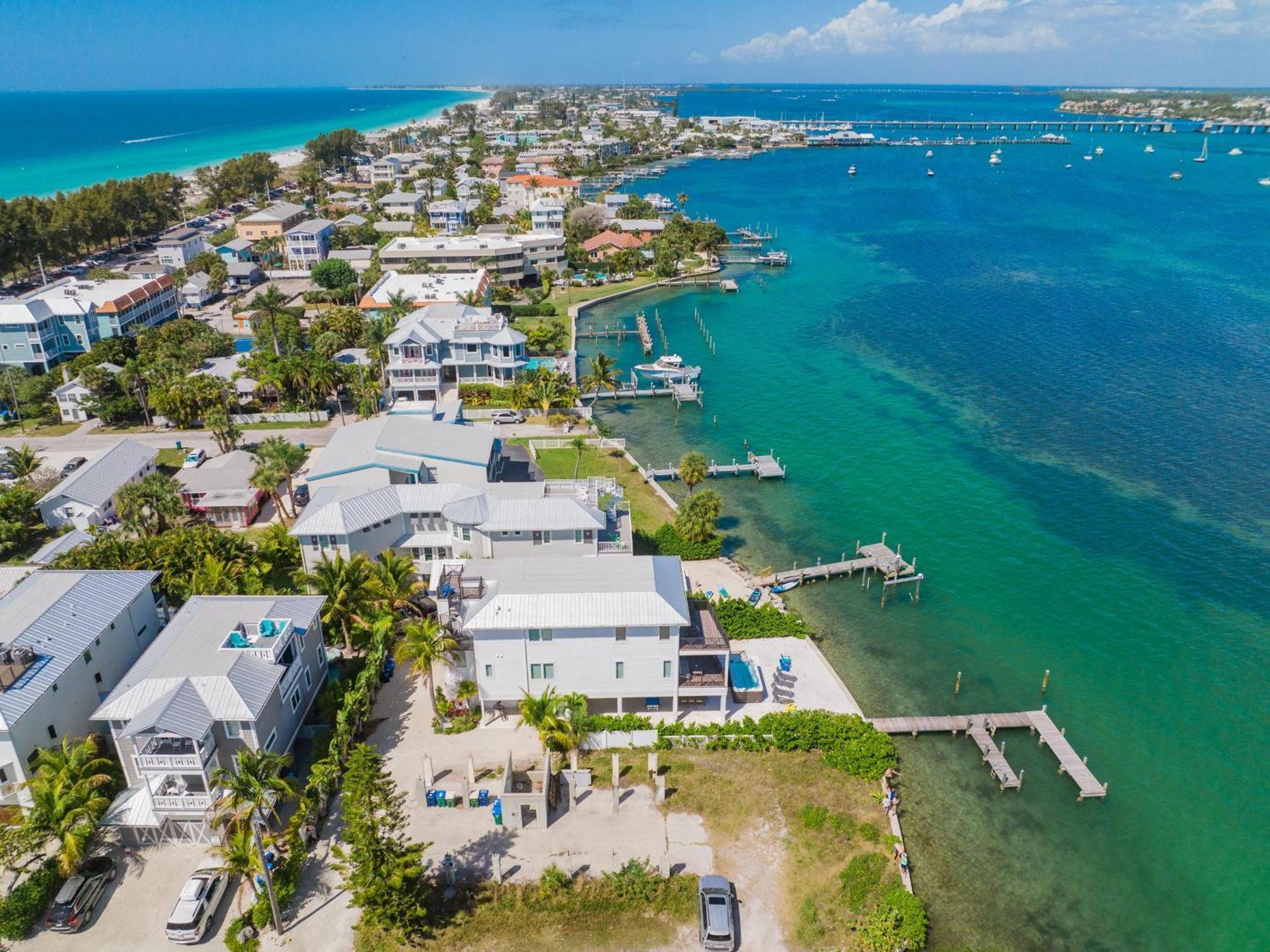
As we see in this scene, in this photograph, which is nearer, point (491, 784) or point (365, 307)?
point (491, 784)

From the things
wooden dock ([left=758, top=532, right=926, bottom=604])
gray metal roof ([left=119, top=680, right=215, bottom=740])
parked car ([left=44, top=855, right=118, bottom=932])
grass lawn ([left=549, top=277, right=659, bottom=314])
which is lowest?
wooden dock ([left=758, top=532, right=926, bottom=604])

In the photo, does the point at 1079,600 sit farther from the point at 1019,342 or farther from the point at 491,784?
the point at 1019,342

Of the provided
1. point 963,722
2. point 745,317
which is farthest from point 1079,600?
point 745,317

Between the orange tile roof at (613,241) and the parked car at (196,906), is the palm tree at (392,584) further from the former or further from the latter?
the orange tile roof at (613,241)

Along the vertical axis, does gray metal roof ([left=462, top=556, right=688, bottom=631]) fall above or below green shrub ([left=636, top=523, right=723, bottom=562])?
above

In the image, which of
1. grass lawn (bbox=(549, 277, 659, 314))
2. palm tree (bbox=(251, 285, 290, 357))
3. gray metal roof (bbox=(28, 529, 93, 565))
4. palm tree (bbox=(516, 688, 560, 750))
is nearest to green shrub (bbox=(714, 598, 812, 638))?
palm tree (bbox=(516, 688, 560, 750))

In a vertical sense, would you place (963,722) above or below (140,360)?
below

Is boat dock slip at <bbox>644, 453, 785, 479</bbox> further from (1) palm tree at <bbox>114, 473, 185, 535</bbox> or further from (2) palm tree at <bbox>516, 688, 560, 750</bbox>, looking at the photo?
(1) palm tree at <bbox>114, 473, 185, 535</bbox>
